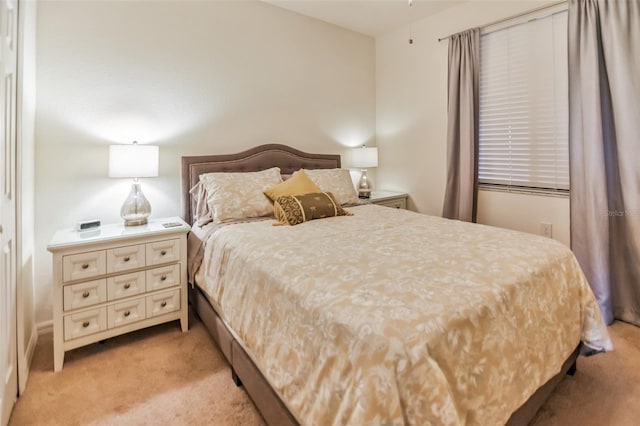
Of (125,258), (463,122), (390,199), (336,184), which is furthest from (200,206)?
(463,122)

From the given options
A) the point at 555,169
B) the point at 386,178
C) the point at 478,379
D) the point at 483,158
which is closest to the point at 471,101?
the point at 483,158

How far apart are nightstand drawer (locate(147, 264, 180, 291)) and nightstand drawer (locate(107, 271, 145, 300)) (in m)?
0.05

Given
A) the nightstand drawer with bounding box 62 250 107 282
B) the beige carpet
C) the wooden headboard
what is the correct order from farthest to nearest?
the wooden headboard, the nightstand drawer with bounding box 62 250 107 282, the beige carpet

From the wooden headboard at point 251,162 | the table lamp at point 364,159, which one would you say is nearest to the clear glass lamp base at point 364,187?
the table lamp at point 364,159

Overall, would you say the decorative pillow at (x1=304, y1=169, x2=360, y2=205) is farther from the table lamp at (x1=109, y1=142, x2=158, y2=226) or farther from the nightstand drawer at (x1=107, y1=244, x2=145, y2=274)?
the nightstand drawer at (x1=107, y1=244, x2=145, y2=274)

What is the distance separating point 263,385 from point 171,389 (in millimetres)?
688

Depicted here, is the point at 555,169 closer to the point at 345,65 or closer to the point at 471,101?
the point at 471,101

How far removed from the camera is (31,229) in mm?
2189

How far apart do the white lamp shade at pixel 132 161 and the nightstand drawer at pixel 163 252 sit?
495 mm

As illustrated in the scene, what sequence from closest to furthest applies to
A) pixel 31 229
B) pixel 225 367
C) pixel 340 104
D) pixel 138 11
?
1. pixel 225 367
2. pixel 31 229
3. pixel 138 11
4. pixel 340 104

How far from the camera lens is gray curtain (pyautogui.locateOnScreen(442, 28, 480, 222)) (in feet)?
10.1

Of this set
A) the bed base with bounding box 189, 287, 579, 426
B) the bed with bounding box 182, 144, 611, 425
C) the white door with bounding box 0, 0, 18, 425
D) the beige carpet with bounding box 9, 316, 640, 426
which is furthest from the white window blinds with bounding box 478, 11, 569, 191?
the white door with bounding box 0, 0, 18, 425

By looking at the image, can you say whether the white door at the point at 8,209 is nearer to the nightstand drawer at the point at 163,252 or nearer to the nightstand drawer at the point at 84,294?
the nightstand drawer at the point at 84,294

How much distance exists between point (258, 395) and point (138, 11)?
9.09ft
